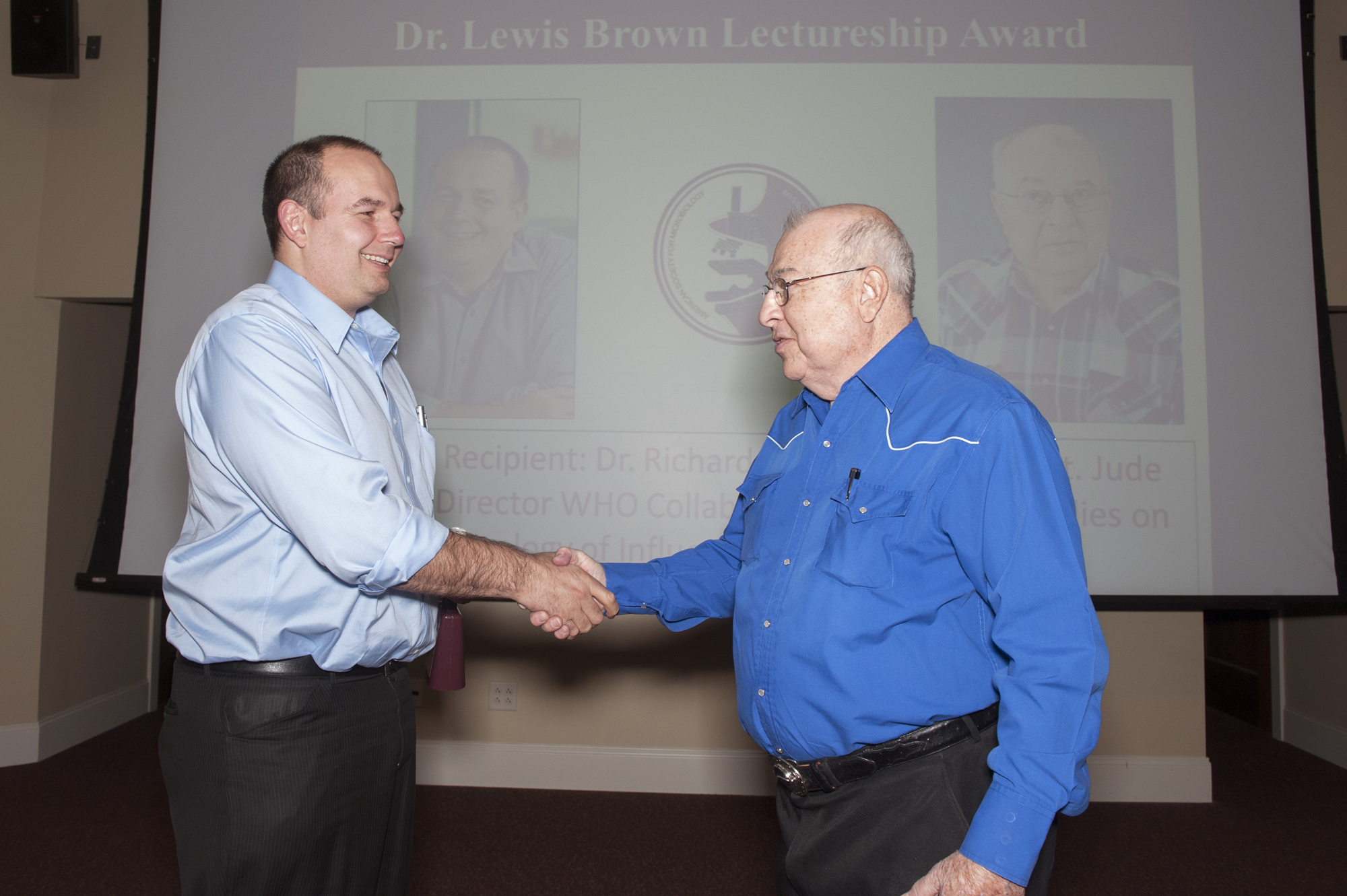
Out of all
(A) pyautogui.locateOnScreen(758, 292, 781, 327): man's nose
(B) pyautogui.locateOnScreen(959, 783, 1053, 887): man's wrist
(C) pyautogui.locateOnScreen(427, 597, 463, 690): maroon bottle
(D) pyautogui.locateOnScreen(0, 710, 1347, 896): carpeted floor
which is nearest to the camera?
(B) pyautogui.locateOnScreen(959, 783, 1053, 887): man's wrist

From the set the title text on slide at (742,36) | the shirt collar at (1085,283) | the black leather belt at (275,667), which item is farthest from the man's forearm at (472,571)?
the title text on slide at (742,36)

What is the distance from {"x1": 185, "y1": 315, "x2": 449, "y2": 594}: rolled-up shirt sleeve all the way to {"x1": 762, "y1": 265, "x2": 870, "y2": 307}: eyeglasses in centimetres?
80

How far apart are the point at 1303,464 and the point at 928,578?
113 inches

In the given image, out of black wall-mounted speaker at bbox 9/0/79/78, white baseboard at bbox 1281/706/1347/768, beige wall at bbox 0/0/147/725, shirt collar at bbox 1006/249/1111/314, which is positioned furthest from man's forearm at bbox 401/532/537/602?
white baseboard at bbox 1281/706/1347/768

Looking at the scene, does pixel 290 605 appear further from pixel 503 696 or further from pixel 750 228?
pixel 750 228

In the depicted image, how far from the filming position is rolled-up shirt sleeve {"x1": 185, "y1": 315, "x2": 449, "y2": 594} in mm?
1405

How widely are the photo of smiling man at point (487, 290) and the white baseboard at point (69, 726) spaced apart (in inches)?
97.5

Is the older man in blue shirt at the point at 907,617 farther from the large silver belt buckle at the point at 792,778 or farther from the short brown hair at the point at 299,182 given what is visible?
the short brown hair at the point at 299,182

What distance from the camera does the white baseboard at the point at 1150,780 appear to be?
11.5ft

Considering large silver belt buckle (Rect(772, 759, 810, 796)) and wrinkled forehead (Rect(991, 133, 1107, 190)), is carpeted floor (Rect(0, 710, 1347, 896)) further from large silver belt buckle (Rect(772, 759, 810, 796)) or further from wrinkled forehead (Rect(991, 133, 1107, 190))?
wrinkled forehead (Rect(991, 133, 1107, 190))

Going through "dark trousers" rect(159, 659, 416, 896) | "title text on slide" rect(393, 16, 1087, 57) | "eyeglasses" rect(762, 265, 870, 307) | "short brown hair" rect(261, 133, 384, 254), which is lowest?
"dark trousers" rect(159, 659, 416, 896)

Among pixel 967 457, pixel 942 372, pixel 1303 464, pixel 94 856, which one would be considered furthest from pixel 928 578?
pixel 94 856

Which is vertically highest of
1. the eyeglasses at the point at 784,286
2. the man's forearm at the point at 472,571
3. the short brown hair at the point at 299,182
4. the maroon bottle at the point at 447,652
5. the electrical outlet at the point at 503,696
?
the short brown hair at the point at 299,182

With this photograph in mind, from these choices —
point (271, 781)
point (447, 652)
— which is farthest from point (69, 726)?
point (271, 781)
